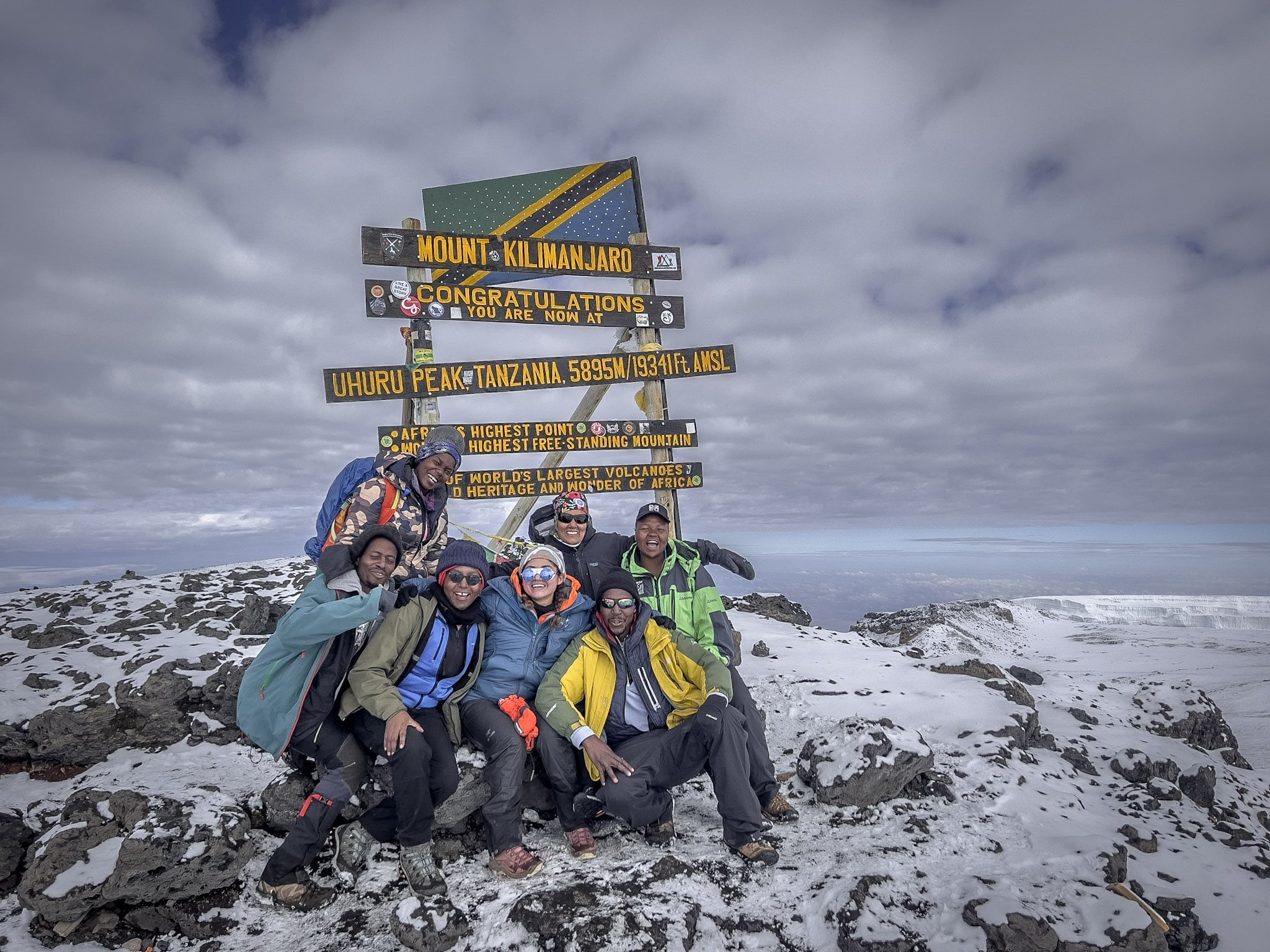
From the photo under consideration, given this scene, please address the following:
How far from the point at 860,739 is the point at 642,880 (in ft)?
8.19

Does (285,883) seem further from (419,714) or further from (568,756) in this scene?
(568,756)

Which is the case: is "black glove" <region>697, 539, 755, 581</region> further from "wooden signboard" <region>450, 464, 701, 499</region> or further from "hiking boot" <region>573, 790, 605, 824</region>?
"wooden signboard" <region>450, 464, 701, 499</region>

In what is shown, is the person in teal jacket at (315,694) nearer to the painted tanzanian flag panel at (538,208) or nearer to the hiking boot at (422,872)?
the hiking boot at (422,872)

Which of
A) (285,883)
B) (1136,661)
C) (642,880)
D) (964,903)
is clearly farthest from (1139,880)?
(1136,661)

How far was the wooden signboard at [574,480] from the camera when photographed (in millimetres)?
9500

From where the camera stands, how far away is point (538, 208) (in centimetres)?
1000

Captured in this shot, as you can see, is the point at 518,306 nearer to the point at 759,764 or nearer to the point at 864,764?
the point at 759,764

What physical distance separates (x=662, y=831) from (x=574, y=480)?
19.4 ft

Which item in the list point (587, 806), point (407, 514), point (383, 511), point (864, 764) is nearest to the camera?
point (587, 806)

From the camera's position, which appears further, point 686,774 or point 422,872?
point 686,774

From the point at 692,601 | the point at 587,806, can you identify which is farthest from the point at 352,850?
the point at 692,601

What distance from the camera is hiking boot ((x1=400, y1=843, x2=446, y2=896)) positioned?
393cm

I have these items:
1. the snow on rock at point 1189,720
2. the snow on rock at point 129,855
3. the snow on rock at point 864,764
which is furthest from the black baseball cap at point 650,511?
the snow on rock at point 1189,720

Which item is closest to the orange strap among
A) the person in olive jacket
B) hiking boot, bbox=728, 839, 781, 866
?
the person in olive jacket
